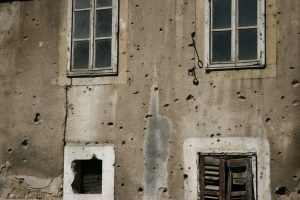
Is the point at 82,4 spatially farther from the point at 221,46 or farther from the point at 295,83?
the point at 295,83

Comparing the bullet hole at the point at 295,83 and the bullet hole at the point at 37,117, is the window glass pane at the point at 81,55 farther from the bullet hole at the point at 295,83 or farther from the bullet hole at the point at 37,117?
the bullet hole at the point at 295,83

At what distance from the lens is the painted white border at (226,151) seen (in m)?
7.80

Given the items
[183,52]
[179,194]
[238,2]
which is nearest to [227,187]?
[179,194]

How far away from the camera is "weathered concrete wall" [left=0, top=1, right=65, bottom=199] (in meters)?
8.86

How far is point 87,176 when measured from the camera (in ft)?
28.8

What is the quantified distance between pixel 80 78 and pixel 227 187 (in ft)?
8.90

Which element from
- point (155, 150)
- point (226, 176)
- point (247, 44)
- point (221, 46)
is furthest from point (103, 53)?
point (226, 176)

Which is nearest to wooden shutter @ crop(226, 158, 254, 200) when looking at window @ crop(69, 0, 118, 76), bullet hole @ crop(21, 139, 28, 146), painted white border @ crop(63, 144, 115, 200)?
painted white border @ crop(63, 144, 115, 200)

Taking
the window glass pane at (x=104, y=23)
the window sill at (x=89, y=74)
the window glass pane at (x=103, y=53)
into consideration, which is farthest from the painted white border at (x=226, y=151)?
the window glass pane at (x=104, y=23)

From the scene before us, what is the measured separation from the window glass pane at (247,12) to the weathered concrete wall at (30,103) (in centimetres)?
282

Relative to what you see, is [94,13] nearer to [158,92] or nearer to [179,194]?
[158,92]

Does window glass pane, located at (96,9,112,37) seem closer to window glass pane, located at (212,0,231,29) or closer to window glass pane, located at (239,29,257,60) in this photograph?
window glass pane, located at (212,0,231,29)

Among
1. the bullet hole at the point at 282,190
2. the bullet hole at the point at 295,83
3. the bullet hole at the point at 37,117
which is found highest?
the bullet hole at the point at 295,83

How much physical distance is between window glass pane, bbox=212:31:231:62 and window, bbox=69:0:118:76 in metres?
1.48
